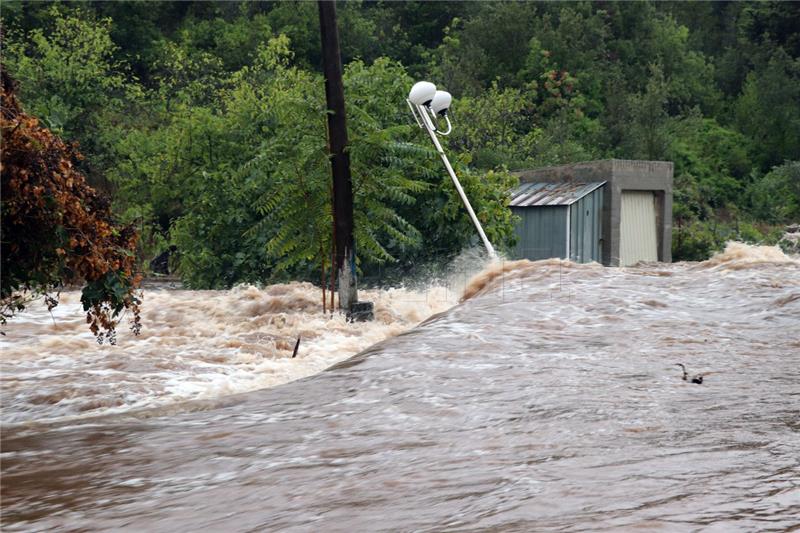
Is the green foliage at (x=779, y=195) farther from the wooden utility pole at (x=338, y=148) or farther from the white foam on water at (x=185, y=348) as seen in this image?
the wooden utility pole at (x=338, y=148)

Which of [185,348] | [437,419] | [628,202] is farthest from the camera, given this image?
[628,202]

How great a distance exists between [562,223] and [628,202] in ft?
8.49

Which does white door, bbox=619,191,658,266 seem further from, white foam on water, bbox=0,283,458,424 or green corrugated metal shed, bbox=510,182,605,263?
white foam on water, bbox=0,283,458,424

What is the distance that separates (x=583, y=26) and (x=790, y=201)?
1267 centimetres

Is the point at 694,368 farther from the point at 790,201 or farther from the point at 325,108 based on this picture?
the point at 790,201

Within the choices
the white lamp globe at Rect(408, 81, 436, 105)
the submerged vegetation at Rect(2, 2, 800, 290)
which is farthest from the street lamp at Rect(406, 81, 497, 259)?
the submerged vegetation at Rect(2, 2, 800, 290)

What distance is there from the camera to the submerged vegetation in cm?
1666

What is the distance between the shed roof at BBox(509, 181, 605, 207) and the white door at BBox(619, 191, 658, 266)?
1279mm

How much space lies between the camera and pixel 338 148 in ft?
43.4

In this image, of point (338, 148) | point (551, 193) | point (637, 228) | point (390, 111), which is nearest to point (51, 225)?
point (338, 148)

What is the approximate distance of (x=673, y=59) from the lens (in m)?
49.8

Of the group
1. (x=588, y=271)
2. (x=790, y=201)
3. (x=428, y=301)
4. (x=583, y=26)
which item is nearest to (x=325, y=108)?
(x=428, y=301)

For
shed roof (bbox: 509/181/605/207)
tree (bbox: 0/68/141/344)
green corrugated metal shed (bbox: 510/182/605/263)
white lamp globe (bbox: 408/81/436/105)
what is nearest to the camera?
tree (bbox: 0/68/141/344)

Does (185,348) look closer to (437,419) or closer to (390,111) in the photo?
(437,419)
